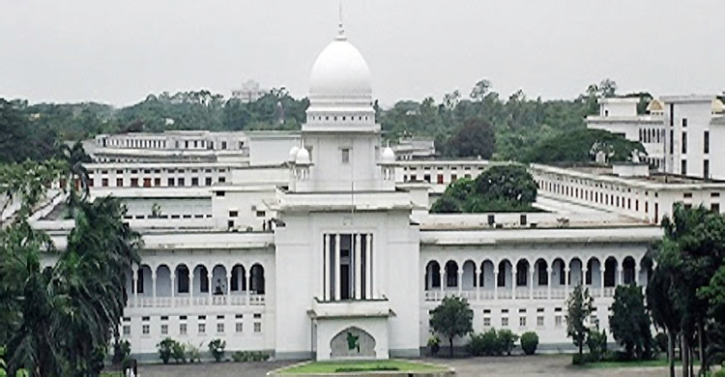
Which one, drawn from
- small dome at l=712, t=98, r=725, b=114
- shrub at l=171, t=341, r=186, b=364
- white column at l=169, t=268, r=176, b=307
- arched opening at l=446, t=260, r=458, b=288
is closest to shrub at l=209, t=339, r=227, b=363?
shrub at l=171, t=341, r=186, b=364

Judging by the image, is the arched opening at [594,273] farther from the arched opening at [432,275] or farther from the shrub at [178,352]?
the shrub at [178,352]

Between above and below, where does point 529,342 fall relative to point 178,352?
above

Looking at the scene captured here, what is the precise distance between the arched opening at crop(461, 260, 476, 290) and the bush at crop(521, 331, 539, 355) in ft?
10.3

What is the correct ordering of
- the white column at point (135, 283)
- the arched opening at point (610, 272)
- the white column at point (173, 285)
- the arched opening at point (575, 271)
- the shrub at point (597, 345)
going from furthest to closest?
the arched opening at point (610, 272) → the arched opening at point (575, 271) → the white column at point (173, 285) → the white column at point (135, 283) → the shrub at point (597, 345)

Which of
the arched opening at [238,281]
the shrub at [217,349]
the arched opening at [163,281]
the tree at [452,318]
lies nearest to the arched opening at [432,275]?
the tree at [452,318]

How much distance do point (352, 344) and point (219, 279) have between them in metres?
6.38

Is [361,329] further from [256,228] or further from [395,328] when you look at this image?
[256,228]

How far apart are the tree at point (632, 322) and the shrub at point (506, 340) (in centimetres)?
450

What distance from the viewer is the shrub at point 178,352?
62438 millimetres

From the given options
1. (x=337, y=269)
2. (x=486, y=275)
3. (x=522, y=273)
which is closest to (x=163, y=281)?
(x=337, y=269)

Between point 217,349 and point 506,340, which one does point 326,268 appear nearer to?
point 217,349

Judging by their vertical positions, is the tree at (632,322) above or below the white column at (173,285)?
below

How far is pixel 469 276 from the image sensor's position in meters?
65.8

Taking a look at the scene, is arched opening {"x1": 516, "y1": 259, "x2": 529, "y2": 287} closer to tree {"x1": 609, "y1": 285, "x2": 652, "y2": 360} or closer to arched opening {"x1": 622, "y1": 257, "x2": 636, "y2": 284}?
arched opening {"x1": 622, "y1": 257, "x2": 636, "y2": 284}
